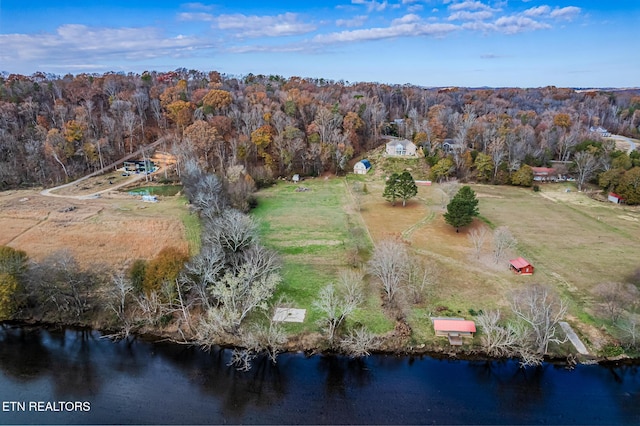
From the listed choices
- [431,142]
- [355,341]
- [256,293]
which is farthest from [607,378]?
[431,142]

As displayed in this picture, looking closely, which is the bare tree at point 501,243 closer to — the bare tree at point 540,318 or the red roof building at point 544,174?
the bare tree at point 540,318

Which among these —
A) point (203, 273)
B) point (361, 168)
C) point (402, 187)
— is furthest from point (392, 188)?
point (203, 273)

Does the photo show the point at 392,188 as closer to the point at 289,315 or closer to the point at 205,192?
the point at 205,192

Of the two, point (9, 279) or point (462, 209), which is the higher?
point (462, 209)

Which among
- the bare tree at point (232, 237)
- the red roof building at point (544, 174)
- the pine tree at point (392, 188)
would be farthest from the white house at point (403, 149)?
the bare tree at point (232, 237)

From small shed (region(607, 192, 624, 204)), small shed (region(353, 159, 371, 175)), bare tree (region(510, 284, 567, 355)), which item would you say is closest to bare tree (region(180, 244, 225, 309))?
bare tree (region(510, 284, 567, 355))

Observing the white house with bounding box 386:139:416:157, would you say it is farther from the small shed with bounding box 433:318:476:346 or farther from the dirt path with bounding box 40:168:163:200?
the small shed with bounding box 433:318:476:346

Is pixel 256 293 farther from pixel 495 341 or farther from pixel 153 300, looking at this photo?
pixel 495 341
